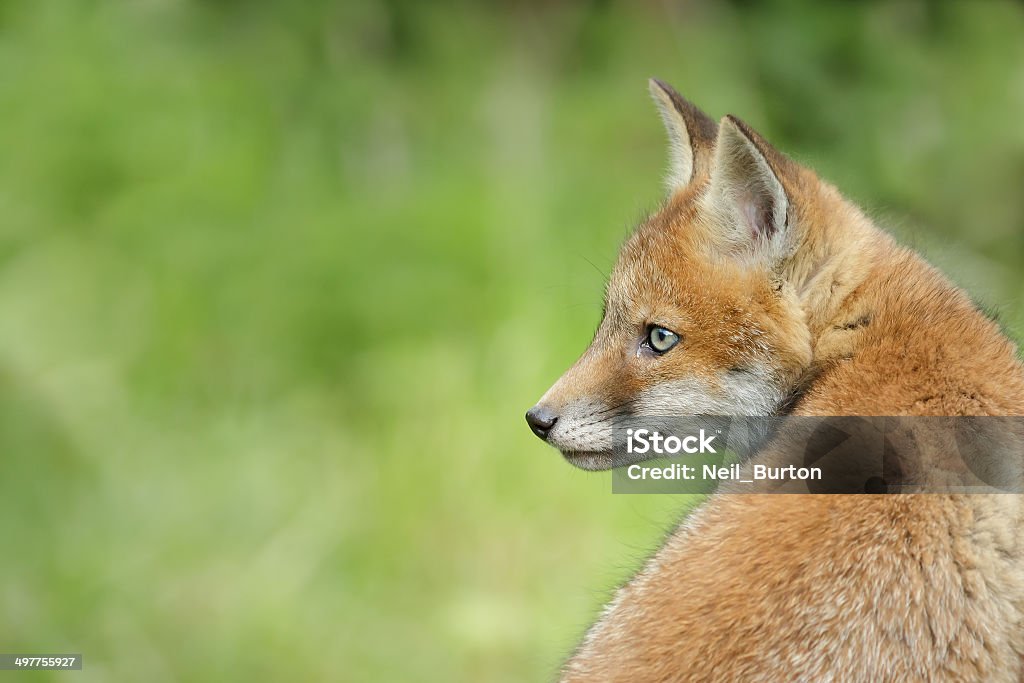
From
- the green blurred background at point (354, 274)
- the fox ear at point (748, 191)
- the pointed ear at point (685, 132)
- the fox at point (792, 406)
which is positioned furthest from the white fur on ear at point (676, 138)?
the fox ear at point (748, 191)

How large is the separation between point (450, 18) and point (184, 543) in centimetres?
512

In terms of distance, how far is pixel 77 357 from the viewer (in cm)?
595

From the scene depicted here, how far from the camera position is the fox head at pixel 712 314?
2875 millimetres

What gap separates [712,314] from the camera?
294cm

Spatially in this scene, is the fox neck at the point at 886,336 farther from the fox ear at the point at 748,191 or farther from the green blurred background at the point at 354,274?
the green blurred background at the point at 354,274

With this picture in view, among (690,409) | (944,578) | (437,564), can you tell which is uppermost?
(437,564)

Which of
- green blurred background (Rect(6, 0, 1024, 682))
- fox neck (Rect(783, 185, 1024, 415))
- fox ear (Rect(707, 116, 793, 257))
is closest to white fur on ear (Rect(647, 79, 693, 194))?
green blurred background (Rect(6, 0, 1024, 682))

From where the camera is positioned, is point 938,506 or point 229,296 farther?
point 229,296

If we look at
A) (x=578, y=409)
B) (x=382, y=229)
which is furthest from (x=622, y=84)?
(x=578, y=409)

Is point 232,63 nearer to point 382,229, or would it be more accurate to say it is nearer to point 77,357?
point 382,229

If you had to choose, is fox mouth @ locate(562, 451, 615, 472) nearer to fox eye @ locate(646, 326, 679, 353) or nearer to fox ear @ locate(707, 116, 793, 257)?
fox eye @ locate(646, 326, 679, 353)

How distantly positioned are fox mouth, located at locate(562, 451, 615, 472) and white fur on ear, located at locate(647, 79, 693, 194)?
1.00 meters

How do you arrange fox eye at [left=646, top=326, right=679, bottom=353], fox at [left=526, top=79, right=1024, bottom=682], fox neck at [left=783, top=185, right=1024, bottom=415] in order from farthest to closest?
fox eye at [left=646, top=326, right=679, bottom=353] → fox neck at [left=783, top=185, right=1024, bottom=415] → fox at [left=526, top=79, right=1024, bottom=682]

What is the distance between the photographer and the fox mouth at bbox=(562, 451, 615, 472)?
3135 millimetres
